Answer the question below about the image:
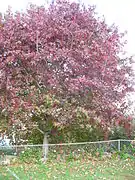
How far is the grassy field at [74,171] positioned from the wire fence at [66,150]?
1.57 feet

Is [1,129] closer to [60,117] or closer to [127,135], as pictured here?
[60,117]

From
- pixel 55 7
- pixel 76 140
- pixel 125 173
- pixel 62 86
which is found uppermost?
pixel 55 7

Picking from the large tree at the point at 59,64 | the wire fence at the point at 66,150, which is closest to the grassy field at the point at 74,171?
the wire fence at the point at 66,150

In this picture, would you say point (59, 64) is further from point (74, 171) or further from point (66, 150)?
point (74, 171)

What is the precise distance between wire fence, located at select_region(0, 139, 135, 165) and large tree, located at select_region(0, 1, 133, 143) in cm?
86

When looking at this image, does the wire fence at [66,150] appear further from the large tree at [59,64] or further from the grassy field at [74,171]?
the large tree at [59,64]

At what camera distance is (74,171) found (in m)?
7.46

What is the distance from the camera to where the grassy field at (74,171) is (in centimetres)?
678

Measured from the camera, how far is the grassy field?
6782mm

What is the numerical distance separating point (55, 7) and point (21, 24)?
1.18m

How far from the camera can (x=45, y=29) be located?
345 inches

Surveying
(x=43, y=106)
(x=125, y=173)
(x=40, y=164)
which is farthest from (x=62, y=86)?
(x=125, y=173)

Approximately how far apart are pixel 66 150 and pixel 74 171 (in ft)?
6.26

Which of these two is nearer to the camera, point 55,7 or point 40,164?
point 40,164
